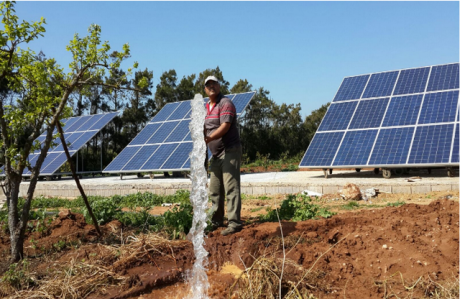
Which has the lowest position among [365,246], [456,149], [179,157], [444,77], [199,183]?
[365,246]

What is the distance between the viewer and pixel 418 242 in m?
3.67

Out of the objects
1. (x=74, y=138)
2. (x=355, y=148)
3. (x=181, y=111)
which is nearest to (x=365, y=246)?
(x=355, y=148)

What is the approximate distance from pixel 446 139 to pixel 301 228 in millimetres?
7432

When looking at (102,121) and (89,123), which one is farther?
(89,123)

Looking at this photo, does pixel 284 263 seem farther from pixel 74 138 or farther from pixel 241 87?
pixel 241 87

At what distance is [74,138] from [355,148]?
519 inches

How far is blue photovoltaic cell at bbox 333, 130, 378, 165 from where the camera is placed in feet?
35.0

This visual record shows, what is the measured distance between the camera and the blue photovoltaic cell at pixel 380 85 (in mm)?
13094

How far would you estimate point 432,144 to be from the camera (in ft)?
33.1

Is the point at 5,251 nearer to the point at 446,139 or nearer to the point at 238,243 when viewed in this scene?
the point at 238,243

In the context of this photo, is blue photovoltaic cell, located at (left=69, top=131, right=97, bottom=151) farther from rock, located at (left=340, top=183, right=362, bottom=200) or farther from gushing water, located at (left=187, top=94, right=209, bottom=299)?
gushing water, located at (left=187, top=94, right=209, bottom=299)

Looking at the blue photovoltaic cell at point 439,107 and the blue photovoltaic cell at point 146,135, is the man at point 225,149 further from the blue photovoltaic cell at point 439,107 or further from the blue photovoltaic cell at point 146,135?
the blue photovoltaic cell at point 146,135

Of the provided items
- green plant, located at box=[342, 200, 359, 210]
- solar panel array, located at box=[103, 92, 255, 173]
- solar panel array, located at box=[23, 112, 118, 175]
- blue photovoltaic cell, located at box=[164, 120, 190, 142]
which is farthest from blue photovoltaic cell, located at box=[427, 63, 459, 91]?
solar panel array, located at box=[23, 112, 118, 175]

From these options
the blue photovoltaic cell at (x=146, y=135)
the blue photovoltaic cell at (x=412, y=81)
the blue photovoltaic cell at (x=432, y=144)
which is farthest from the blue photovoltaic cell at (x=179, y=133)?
the blue photovoltaic cell at (x=432, y=144)
